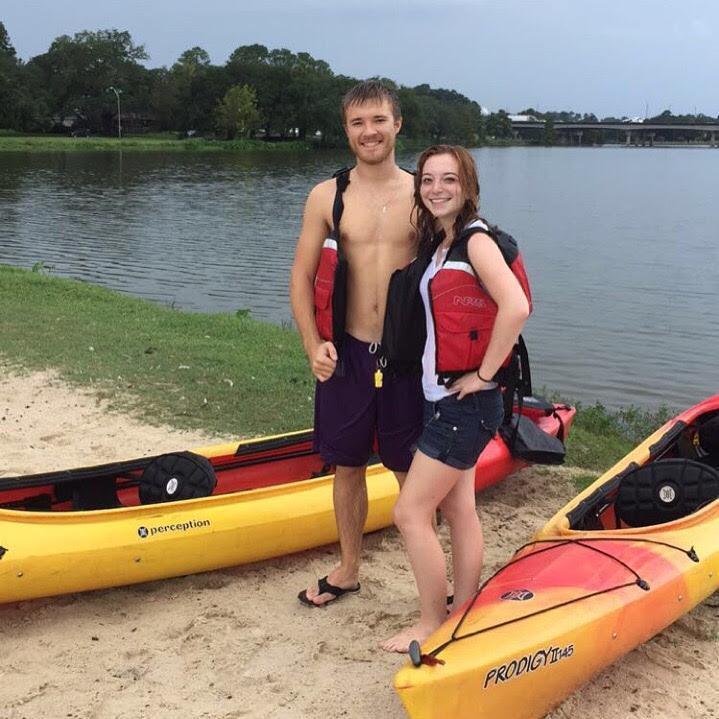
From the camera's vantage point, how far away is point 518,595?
3.18 meters

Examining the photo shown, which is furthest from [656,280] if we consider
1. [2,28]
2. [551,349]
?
[2,28]

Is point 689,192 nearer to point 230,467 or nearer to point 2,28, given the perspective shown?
point 230,467

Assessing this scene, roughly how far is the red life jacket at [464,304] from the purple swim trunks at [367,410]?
35 cm

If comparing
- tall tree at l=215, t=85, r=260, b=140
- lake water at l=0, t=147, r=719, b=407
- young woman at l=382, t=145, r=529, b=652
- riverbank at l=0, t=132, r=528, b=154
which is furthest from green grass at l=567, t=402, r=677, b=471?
tall tree at l=215, t=85, r=260, b=140

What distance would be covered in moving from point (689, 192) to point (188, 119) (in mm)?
56224

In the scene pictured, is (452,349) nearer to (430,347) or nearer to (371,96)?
(430,347)

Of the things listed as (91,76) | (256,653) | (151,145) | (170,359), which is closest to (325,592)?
(256,653)

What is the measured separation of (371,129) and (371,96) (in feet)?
0.40

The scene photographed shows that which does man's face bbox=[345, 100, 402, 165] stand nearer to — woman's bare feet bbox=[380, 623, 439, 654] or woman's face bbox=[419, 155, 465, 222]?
woman's face bbox=[419, 155, 465, 222]

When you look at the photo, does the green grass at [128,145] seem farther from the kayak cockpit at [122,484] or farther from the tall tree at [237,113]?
the kayak cockpit at [122,484]

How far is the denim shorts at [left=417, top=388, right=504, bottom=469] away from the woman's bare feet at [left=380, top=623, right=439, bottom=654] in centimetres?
73

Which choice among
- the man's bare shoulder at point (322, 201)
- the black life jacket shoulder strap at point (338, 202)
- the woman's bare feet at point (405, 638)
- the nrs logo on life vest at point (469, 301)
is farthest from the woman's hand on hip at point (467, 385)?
the woman's bare feet at point (405, 638)

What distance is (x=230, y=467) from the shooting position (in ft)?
15.5

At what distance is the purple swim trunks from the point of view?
3.26m
